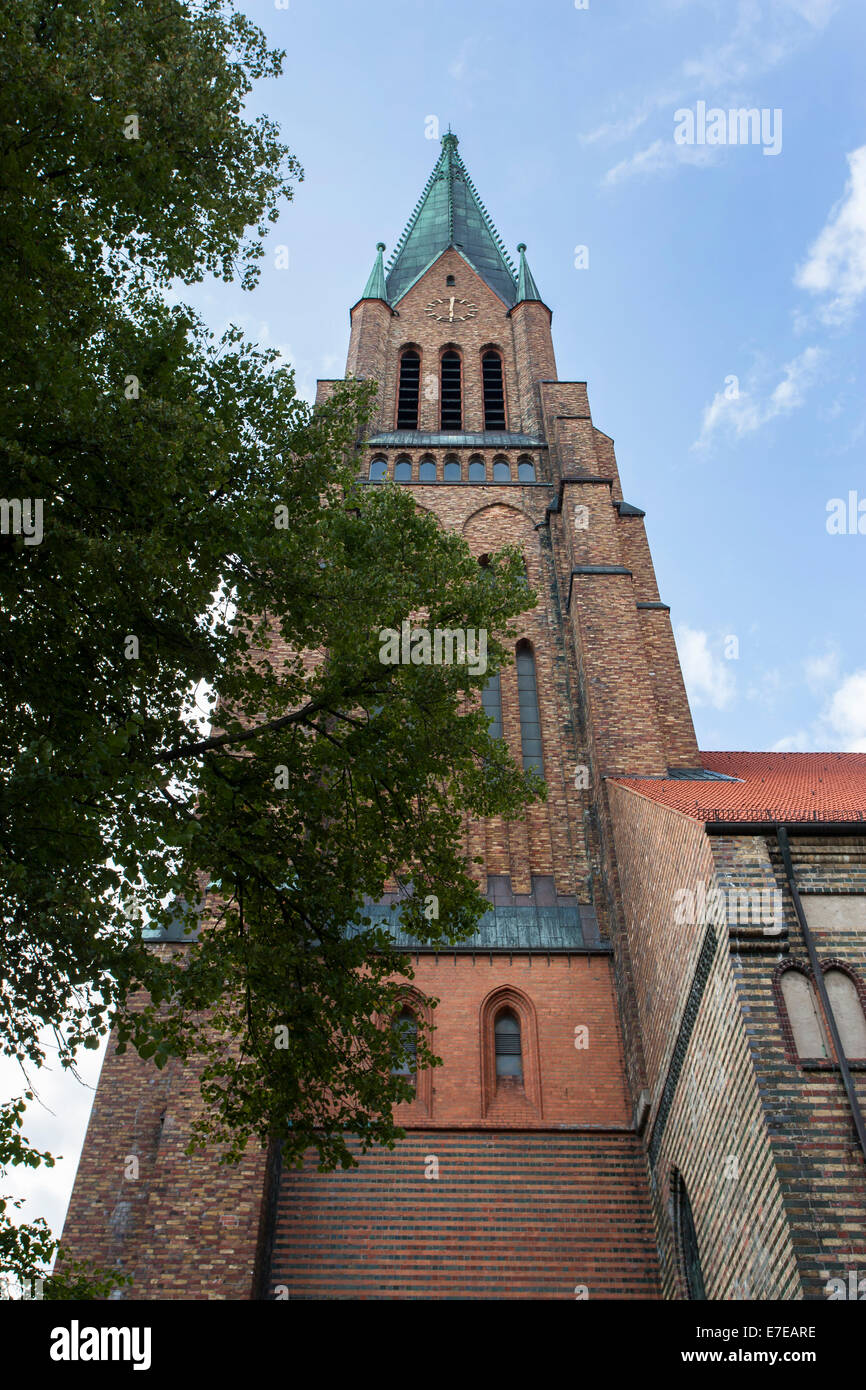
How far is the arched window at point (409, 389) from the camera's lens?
24.6 meters

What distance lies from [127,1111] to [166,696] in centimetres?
607

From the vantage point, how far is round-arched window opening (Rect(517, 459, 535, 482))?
70.6 ft

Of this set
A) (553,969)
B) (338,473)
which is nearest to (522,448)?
(553,969)

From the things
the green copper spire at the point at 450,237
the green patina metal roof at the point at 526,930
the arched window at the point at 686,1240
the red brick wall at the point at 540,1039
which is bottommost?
the arched window at the point at 686,1240

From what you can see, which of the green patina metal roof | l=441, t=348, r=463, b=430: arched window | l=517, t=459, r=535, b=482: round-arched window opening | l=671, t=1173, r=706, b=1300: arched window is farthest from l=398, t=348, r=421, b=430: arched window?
l=671, t=1173, r=706, b=1300: arched window

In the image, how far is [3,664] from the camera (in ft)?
22.1

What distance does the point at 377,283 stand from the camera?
28.0 m

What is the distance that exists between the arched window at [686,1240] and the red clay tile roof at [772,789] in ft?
10.7

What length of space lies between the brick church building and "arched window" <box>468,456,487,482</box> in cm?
177

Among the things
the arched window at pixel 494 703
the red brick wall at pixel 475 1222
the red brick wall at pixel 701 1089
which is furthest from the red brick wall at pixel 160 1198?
the arched window at pixel 494 703

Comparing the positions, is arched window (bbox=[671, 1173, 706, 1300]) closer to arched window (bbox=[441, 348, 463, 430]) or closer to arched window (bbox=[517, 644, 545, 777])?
arched window (bbox=[517, 644, 545, 777])

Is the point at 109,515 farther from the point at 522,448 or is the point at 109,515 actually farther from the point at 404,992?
the point at 522,448

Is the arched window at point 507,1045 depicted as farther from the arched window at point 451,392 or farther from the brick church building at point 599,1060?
the arched window at point 451,392

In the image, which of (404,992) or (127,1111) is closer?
(127,1111)
